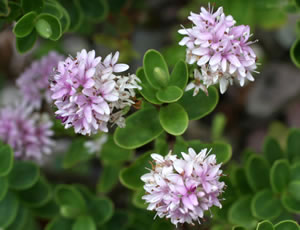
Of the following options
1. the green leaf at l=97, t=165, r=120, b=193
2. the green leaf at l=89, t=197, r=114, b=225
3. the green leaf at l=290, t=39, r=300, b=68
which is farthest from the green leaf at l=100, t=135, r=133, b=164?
the green leaf at l=290, t=39, r=300, b=68

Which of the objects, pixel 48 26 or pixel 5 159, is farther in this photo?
pixel 5 159

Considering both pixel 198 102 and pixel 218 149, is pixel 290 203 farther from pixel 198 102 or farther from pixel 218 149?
pixel 198 102

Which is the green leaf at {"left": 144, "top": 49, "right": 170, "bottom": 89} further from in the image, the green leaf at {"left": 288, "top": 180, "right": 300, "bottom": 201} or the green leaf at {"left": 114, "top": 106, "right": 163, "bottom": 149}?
the green leaf at {"left": 288, "top": 180, "right": 300, "bottom": 201}

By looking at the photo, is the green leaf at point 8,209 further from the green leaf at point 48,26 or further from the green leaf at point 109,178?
the green leaf at point 48,26

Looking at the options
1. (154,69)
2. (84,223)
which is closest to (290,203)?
(154,69)

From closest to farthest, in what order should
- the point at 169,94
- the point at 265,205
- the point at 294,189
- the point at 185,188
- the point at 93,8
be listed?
1. the point at 185,188
2. the point at 169,94
3. the point at 294,189
4. the point at 265,205
5. the point at 93,8

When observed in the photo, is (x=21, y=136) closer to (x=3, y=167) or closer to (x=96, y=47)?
(x=3, y=167)

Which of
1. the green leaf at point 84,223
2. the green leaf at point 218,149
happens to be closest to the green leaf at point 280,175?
the green leaf at point 218,149

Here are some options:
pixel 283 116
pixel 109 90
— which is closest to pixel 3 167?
pixel 109 90
